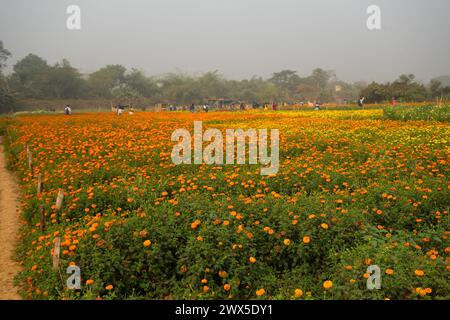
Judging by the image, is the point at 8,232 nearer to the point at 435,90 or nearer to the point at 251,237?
the point at 251,237

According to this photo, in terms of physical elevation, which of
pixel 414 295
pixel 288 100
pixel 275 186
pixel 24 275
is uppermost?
pixel 288 100

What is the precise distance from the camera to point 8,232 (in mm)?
6242

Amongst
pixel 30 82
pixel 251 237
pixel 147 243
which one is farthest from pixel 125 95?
pixel 251 237

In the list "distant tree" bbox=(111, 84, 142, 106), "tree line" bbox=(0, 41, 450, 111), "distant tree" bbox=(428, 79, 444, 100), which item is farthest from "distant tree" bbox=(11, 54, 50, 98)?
"distant tree" bbox=(428, 79, 444, 100)

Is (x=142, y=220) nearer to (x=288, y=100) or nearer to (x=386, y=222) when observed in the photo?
(x=386, y=222)

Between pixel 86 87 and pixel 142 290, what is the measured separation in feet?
207

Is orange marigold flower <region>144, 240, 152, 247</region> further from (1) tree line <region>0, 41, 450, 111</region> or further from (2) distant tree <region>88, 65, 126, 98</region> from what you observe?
(2) distant tree <region>88, 65, 126, 98</region>

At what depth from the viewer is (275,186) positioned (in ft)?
21.5

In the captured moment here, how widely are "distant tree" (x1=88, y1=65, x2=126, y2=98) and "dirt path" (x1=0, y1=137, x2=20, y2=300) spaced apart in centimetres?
5718

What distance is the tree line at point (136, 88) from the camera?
39688mm

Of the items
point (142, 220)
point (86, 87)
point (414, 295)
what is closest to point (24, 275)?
point (142, 220)

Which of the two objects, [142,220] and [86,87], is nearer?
[142,220]

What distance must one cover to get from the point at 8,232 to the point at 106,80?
214ft
